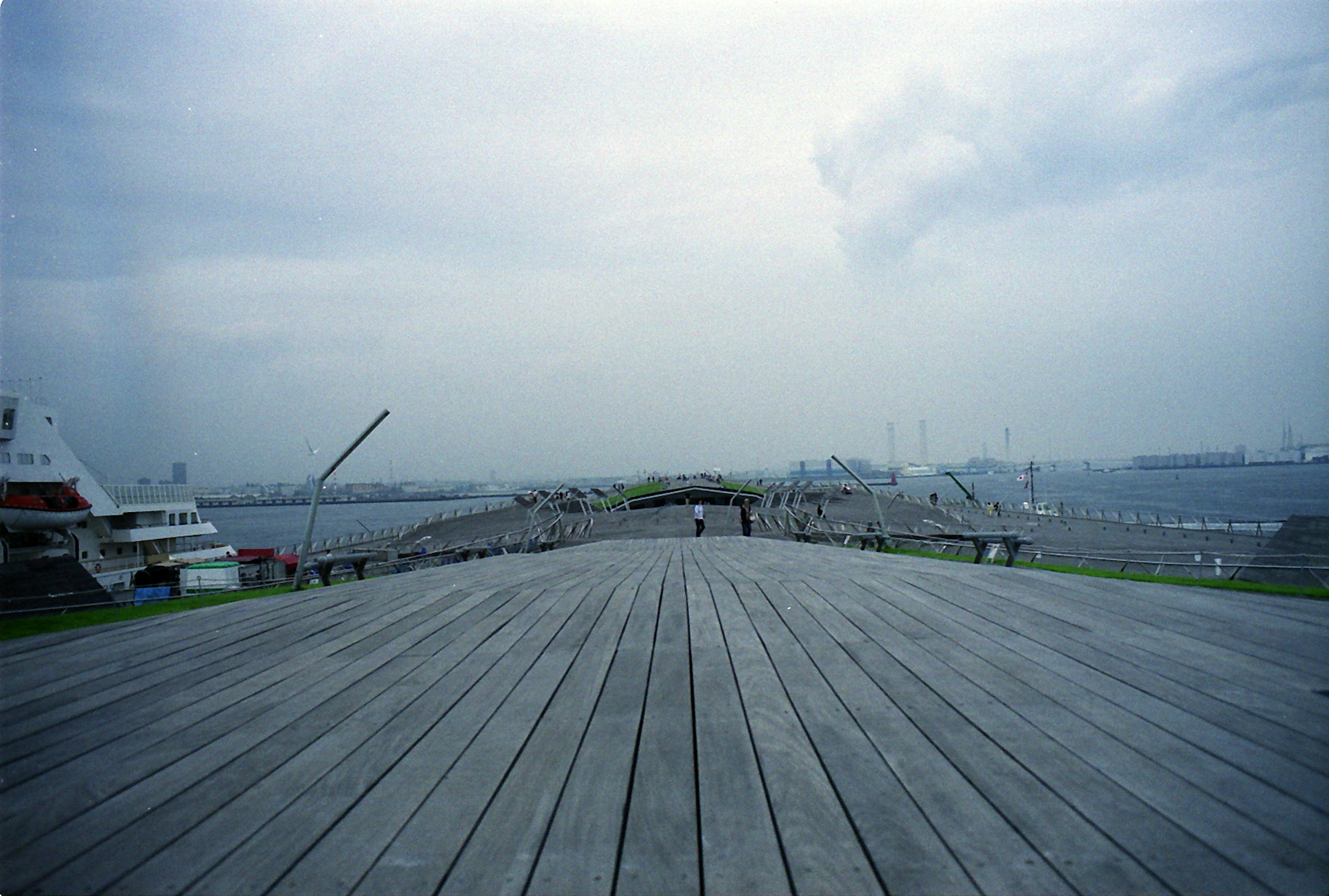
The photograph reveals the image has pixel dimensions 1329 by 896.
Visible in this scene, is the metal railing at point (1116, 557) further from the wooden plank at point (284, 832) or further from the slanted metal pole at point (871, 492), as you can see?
the wooden plank at point (284, 832)

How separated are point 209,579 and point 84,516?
46.2 feet

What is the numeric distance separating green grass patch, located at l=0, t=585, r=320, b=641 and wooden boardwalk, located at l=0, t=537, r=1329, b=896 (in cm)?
85

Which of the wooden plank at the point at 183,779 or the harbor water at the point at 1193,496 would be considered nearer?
the wooden plank at the point at 183,779

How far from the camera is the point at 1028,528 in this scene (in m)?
28.7

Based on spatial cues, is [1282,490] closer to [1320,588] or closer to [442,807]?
[1320,588]

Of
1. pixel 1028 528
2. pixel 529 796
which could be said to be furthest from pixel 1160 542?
pixel 529 796

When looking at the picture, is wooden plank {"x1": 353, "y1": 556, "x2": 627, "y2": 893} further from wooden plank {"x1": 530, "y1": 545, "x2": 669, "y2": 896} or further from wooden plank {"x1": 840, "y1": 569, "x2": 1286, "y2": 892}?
wooden plank {"x1": 840, "y1": 569, "x2": 1286, "y2": 892}

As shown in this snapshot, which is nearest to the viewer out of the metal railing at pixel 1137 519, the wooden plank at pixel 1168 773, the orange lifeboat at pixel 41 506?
the wooden plank at pixel 1168 773

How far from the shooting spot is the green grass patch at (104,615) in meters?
5.53

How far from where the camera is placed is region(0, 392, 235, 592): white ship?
1595 cm

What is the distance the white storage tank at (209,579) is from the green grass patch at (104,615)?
369 centimetres

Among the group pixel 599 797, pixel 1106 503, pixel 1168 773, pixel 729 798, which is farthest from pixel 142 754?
pixel 1106 503

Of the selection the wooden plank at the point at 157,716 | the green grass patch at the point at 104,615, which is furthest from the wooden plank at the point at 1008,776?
the green grass patch at the point at 104,615

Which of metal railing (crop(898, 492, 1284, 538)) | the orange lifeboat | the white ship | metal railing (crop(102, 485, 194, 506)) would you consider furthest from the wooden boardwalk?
metal railing (crop(102, 485, 194, 506))
